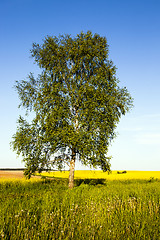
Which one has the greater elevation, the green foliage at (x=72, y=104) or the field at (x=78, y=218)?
the green foliage at (x=72, y=104)

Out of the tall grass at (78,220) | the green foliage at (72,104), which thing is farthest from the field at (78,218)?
the green foliage at (72,104)

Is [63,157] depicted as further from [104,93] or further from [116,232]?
[116,232]

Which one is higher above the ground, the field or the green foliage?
the green foliage

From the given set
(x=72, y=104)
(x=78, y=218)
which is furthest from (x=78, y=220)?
(x=72, y=104)

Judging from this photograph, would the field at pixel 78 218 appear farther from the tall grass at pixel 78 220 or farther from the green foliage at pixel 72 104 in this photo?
the green foliage at pixel 72 104

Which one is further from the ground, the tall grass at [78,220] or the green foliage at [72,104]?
the green foliage at [72,104]

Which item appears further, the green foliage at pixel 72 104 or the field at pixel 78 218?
the green foliage at pixel 72 104

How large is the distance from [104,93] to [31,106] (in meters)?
6.99

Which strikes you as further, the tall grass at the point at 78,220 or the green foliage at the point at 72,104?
the green foliage at the point at 72,104

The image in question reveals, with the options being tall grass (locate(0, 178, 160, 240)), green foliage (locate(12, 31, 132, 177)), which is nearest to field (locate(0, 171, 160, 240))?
tall grass (locate(0, 178, 160, 240))

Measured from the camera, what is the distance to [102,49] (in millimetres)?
20719

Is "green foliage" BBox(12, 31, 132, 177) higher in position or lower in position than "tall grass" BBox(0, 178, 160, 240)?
higher

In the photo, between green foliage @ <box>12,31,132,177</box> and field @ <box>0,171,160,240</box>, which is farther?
green foliage @ <box>12,31,132,177</box>

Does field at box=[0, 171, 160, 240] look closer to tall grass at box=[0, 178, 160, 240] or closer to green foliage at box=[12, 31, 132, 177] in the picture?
tall grass at box=[0, 178, 160, 240]
